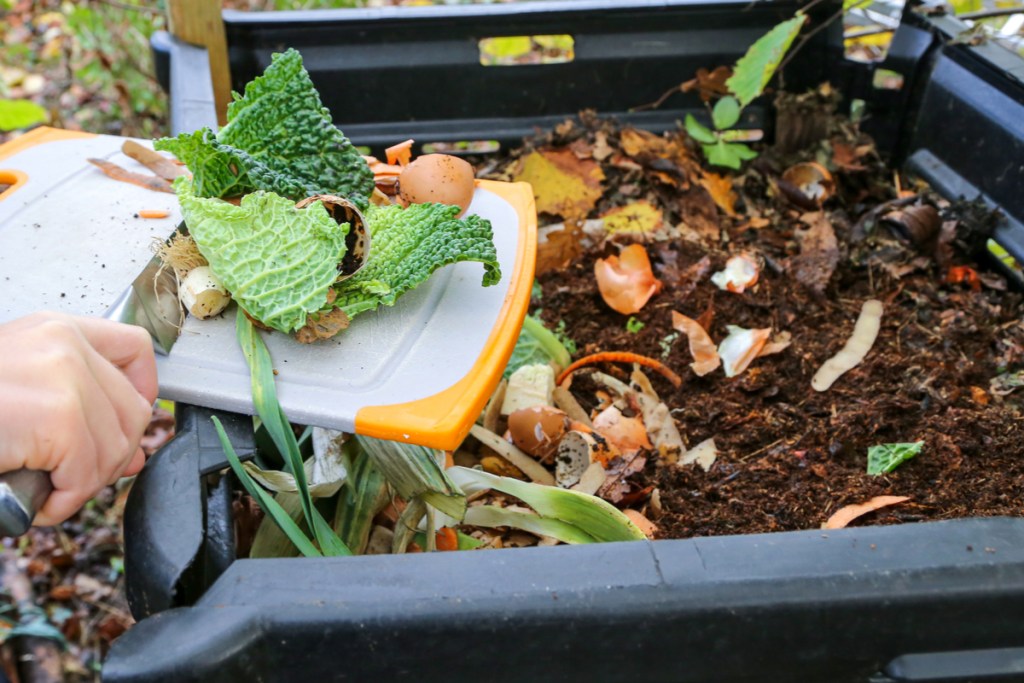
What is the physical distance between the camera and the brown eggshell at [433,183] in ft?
4.10

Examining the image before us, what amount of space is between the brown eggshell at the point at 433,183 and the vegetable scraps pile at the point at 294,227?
1cm

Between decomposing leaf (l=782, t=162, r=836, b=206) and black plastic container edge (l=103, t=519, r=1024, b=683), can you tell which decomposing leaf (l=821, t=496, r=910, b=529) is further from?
decomposing leaf (l=782, t=162, r=836, b=206)

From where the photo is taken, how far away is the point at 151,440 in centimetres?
212

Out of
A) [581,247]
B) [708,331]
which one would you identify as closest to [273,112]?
[581,247]

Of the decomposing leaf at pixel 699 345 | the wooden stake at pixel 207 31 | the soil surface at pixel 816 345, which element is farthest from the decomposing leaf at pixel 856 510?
the wooden stake at pixel 207 31

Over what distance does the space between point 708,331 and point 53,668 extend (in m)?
1.36

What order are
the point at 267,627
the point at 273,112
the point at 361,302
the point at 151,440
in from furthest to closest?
the point at 151,440
the point at 273,112
the point at 361,302
the point at 267,627

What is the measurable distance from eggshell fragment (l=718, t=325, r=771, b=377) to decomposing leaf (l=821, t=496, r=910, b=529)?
0.37 meters

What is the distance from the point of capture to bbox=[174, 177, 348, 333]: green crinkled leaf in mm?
1043

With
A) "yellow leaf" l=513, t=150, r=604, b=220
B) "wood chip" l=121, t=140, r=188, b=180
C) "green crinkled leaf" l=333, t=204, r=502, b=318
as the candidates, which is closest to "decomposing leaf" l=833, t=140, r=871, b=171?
"yellow leaf" l=513, t=150, r=604, b=220

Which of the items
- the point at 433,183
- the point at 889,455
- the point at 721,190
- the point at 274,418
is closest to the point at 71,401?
the point at 274,418

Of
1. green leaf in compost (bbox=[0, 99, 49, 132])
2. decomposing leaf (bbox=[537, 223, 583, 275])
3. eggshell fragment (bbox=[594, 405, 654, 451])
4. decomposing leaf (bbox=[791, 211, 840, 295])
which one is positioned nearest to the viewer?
eggshell fragment (bbox=[594, 405, 654, 451])

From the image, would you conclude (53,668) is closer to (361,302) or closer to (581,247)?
(361,302)

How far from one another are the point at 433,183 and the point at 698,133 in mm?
898
